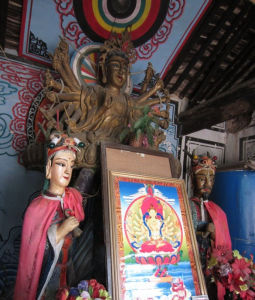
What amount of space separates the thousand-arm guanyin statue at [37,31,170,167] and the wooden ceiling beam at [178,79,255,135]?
0.76 m

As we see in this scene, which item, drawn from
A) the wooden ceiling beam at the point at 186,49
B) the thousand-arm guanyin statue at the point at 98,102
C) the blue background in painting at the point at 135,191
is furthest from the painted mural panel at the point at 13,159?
the wooden ceiling beam at the point at 186,49

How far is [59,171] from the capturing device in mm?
1900

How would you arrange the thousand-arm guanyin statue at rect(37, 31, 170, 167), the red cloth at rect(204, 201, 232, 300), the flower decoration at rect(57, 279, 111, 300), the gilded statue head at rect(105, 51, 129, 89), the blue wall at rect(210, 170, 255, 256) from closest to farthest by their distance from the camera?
the flower decoration at rect(57, 279, 111, 300) → the thousand-arm guanyin statue at rect(37, 31, 170, 167) → the red cloth at rect(204, 201, 232, 300) → the gilded statue head at rect(105, 51, 129, 89) → the blue wall at rect(210, 170, 255, 256)

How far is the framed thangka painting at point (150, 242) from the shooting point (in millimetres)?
1686

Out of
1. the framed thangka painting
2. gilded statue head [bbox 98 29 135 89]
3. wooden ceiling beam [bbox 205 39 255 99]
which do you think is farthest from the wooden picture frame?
wooden ceiling beam [bbox 205 39 255 99]

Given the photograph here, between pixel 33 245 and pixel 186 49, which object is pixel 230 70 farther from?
pixel 33 245

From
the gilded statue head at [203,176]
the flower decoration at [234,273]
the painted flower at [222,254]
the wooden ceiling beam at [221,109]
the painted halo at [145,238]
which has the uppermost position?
the wooden ceiling beam at [221,109]

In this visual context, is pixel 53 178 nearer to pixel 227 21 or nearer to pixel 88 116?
pixel 88 116

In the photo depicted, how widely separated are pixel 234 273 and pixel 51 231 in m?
1.35

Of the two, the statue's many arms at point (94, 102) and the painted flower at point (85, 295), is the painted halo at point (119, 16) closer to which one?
the statue's many arms at point (94, 102)

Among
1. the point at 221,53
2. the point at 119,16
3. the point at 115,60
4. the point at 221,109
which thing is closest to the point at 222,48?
the point at 221,53

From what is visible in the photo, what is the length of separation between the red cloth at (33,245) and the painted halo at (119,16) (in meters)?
1.87

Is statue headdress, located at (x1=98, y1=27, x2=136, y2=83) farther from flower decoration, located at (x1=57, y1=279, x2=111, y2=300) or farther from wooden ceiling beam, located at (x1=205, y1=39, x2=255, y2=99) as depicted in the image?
flower decoration, located at (x1=57, y1=279, x2=111, y2=300)

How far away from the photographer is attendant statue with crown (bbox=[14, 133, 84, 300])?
64.5 inches
